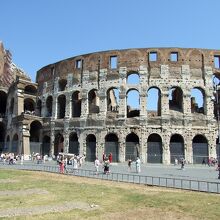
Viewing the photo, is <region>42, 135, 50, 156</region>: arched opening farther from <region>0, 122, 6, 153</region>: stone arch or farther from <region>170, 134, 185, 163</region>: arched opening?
<region>170, 134, 185, 163</region>: arched opening

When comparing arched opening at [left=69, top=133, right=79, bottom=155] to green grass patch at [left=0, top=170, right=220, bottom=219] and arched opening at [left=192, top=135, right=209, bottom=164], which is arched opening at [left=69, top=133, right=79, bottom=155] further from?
green grass patch at [left=0, top=170, right=220, bottom=219]

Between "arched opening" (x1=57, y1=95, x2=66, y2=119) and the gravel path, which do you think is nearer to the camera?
the gravel path

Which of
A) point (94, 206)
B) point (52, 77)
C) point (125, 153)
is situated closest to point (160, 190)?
point (94, 206)

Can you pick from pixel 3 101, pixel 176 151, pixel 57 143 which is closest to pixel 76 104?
pixel 57 143

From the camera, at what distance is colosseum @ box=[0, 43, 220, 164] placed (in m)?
29.0

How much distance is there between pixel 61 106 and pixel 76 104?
6.06 feet

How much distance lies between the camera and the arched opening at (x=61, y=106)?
34.4 m

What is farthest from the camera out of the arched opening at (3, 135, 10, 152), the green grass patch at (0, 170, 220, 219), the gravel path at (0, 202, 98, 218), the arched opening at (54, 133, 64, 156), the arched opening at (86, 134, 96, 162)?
the arched opening at (3, 135, 10, 152)

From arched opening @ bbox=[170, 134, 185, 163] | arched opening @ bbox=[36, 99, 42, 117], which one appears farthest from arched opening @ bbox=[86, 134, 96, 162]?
arched opening @ bbox=[36, 99, 42, 117]

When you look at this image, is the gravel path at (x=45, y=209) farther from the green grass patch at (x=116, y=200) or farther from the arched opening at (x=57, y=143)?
the arched opening at (x=57, y=143)

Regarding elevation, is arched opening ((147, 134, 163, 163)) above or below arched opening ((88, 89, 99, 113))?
below

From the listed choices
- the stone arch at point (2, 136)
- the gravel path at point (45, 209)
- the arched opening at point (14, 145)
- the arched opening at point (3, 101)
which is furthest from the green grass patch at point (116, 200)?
the arched opening at point (3, 101)

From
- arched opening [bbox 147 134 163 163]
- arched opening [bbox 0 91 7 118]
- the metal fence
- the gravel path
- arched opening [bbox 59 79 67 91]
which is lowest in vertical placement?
the gravel path

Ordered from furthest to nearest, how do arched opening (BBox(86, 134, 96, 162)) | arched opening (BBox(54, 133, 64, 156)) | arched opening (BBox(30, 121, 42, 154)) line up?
1. arched opening (BBox(30, 121, 42, 154))
2. arched opening (BBox(54, 133, 64, 156))
3. arched opening (BBox(86, 134, 96, 162))
